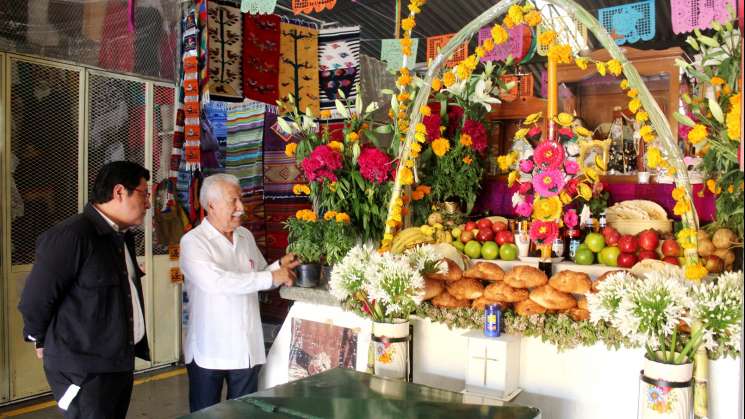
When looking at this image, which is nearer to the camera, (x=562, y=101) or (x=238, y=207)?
(x=238, y=207)

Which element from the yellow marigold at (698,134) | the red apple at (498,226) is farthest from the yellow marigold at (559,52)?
the red apple at (498,226)

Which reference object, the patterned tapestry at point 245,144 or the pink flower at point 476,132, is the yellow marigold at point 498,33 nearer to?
the pink flower at point 476,132

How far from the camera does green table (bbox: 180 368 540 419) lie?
154 cm

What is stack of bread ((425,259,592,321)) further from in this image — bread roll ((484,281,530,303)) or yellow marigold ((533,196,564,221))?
yellow marigold ((533,196,564,221))

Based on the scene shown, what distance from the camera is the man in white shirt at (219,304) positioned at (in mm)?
2984

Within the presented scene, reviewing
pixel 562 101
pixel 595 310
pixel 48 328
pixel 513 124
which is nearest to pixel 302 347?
pixel 48 328

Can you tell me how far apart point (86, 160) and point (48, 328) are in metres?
2.57

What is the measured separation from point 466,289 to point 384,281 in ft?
1.23

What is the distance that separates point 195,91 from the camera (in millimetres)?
4992

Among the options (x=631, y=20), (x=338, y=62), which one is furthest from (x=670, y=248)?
(x=338, y=62)

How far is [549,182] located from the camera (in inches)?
106

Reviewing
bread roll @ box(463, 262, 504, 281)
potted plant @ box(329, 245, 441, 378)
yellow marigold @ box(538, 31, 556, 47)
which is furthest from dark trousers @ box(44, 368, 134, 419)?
yellow marigold @ box(538, 31, 556, 47)

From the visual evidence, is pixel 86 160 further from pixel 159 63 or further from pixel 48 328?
pixel 48 328

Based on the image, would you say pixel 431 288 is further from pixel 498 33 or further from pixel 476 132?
pixel 476 132
